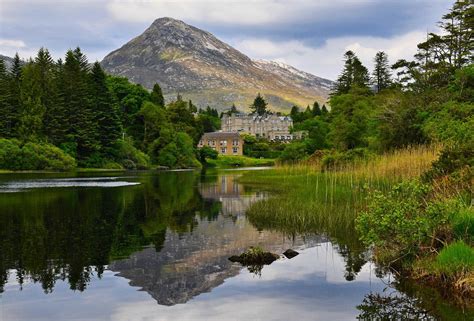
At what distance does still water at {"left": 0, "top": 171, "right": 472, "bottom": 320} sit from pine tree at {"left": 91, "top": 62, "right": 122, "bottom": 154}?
2403 inches

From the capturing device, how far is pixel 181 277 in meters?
11.5

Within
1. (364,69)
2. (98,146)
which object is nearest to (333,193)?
(98,146)

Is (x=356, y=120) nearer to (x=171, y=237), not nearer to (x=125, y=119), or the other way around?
(x=171, y=237)

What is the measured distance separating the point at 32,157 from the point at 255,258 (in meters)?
60.1

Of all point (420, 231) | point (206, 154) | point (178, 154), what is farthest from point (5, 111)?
point (420, 231)

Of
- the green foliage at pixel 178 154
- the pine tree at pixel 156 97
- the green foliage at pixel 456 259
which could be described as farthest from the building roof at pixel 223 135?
the green foliage at pixel 456 259

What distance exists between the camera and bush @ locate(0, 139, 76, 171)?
6412cm

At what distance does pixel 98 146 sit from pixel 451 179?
67.6 meters

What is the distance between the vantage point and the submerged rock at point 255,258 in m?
13.0

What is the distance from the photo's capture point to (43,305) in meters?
9.38

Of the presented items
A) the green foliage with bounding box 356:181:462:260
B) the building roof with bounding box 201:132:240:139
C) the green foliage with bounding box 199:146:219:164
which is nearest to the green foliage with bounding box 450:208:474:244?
the green foliage with bounding box 356:181:462:260

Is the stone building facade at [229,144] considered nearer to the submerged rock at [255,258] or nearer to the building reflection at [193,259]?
the building reflection at [193,259]

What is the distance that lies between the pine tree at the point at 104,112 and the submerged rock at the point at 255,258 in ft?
226

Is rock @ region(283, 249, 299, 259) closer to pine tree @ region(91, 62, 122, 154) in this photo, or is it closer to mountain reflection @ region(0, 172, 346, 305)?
mountain reflection @ region(0, 172, 346, 305)
